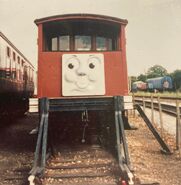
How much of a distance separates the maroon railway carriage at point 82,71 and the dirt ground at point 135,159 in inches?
20.3

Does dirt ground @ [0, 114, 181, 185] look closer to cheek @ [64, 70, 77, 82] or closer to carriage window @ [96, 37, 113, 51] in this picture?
cheek @ [64, 70, 77, 82]

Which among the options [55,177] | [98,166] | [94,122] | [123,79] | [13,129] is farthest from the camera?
[13,129]

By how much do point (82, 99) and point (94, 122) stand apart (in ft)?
7.16

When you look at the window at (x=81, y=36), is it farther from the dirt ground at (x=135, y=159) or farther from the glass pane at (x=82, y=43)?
the dirt ground at (x=135, y=159)

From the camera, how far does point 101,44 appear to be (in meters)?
9.24

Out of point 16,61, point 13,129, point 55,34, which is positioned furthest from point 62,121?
point 16,61

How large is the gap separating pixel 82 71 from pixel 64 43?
53.8 inches

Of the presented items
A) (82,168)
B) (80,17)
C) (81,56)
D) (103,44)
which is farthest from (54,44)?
(82,168)

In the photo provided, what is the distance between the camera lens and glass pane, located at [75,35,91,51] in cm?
902

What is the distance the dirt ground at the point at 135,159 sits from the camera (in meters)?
6.74

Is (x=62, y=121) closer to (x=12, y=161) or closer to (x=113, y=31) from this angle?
(x=12, y=161)

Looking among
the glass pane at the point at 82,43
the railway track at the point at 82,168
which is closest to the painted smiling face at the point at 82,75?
the glass pane at the point at 82,43

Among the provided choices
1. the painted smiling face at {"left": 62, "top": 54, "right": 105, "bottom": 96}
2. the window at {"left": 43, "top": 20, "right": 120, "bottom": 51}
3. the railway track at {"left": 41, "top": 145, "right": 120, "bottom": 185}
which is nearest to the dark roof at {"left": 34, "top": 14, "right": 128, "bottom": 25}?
the window at {"left": 43, "top": 20, "right": 120, "bottom": 51}

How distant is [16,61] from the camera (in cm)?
1600
